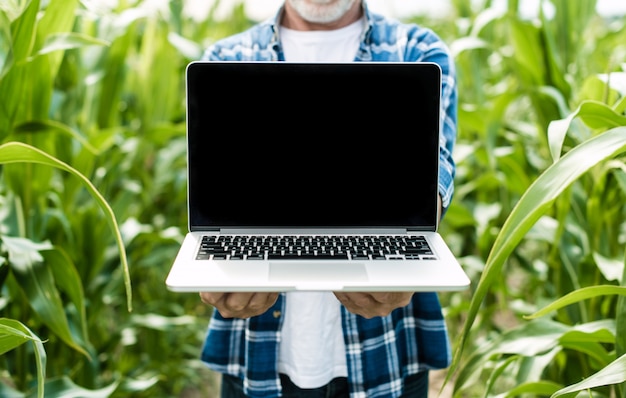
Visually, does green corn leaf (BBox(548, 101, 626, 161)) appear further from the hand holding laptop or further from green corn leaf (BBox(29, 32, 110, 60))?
green corn leaf (BBox(29, 32, 110, 60))

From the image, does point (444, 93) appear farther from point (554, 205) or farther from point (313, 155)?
point (554, 205)

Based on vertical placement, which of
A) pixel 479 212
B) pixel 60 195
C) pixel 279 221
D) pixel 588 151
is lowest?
pixel 479 212

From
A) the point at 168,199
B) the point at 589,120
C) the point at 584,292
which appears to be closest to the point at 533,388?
the point at 584,292

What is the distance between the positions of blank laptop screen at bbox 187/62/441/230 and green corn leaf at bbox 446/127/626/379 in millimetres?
178

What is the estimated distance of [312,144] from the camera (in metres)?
0.85

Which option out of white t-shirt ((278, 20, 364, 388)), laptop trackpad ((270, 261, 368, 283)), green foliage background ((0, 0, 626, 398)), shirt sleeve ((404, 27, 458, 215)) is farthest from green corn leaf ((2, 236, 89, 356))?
shirt sleeve ((404, 27, 458, 215))

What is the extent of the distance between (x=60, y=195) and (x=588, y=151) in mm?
876

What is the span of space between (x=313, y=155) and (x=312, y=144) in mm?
12

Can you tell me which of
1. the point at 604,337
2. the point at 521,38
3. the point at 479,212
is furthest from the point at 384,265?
the point at 479,212

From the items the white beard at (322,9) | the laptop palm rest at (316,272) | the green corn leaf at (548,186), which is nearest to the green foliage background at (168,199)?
the green corn leaf at (548,186)

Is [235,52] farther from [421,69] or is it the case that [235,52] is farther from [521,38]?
[521,38]

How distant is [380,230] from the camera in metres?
0.83

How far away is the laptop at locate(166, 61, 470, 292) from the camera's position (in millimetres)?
818

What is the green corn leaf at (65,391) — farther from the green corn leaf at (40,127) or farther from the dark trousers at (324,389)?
the green corn leaf at (40,127)
